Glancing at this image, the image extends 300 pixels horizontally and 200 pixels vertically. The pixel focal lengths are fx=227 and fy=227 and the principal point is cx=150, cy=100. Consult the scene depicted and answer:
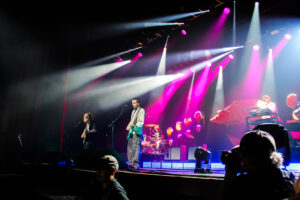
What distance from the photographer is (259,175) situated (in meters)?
1.16

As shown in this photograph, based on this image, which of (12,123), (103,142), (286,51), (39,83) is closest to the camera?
(286,51)

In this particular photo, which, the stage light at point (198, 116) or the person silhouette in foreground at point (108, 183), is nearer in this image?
the person silhouette in foreground at point (108, 183)

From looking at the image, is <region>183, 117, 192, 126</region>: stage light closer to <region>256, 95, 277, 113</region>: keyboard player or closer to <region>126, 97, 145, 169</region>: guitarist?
<region>256, 95, 277, 113</region>: keyboard player

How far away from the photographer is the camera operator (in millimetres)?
1131

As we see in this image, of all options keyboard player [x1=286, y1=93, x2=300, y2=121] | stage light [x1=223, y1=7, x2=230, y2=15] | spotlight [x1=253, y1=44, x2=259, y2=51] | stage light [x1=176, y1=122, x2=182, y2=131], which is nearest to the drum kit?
stage light [x1=176, y1=122, x2=182, y2=131]

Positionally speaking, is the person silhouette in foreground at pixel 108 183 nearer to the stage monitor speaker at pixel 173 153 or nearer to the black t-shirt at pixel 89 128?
the black t-shirt at pixel 89 128

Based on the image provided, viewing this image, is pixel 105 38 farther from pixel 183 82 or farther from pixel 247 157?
pixel 247 157

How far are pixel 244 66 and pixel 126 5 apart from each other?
4.69 m

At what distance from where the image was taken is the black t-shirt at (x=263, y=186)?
113 centimetres

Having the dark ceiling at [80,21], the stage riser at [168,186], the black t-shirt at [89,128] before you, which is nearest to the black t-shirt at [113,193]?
the stage riser at [168,186]

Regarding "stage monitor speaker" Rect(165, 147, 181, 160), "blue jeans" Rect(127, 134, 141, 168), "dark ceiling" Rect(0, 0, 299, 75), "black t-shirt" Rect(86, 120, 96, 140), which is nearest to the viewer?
"blue jeans" Rect(127, 134, 141, 168)

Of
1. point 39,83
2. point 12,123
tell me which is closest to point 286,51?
point 39,83

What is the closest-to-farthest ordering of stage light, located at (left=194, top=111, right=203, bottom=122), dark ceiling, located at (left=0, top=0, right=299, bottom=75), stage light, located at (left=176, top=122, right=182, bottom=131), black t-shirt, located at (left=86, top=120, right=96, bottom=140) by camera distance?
1. black t-shirt, located at (left=86, top=120, right=96, bottom=140)
2. dark ceiling, located at (left=0, top=0, right=299, bottom=75)
3. stage light, located at (left=194, top=111, right=203, bottom=122)
4. stage light, located at (left=176, top=122, right=182, bottom=131)

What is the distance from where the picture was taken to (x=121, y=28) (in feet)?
27.9
